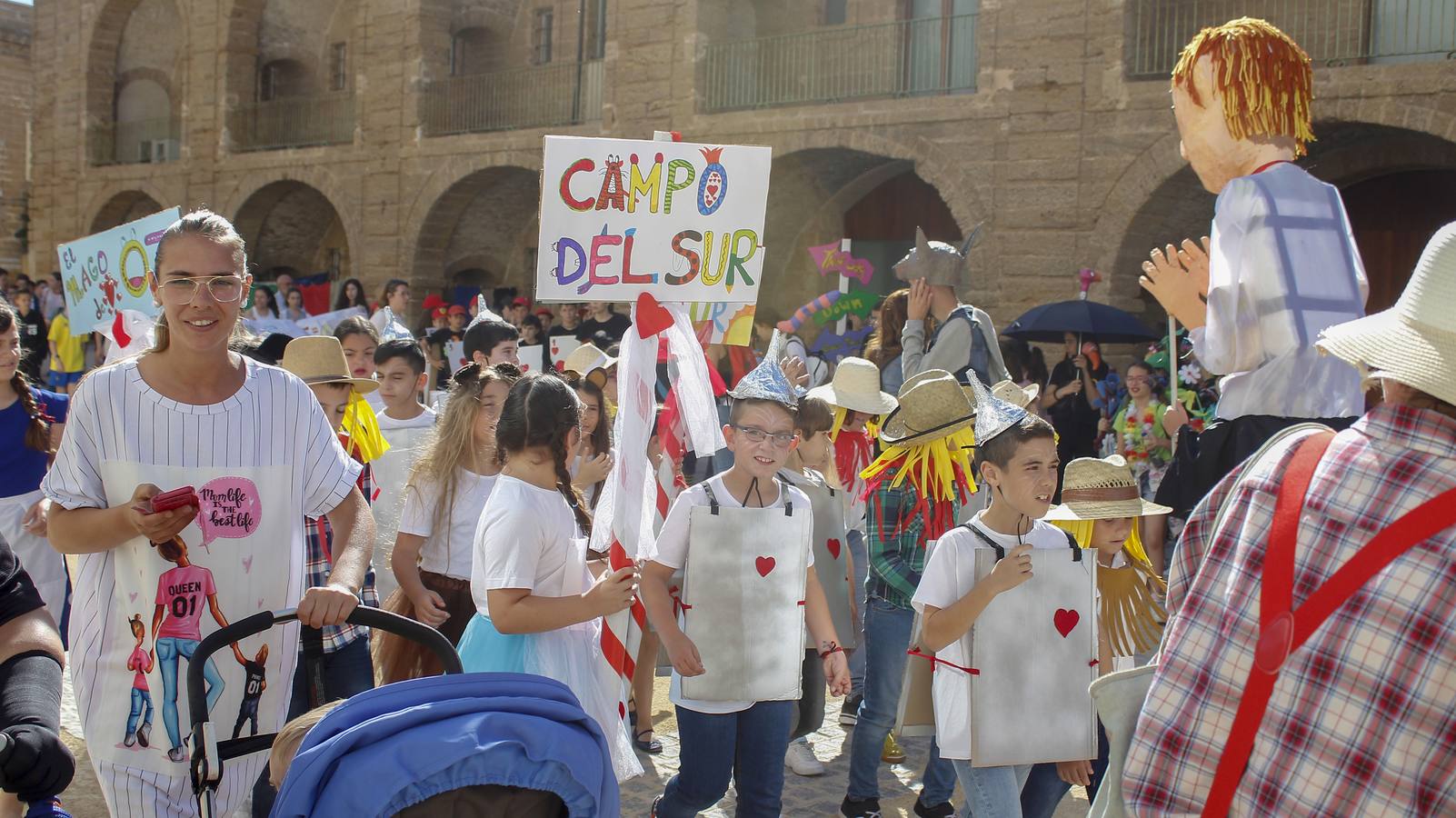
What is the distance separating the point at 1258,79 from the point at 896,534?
90.3 inches

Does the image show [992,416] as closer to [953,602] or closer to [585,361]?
[953,602]

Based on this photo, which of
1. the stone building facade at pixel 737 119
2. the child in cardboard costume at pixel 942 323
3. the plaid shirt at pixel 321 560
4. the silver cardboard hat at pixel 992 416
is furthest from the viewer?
the stone building facade at pixel 737 119

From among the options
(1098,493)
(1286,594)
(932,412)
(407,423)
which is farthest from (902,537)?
(1286,594)

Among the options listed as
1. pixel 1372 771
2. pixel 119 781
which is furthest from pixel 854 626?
pixel 1372 771

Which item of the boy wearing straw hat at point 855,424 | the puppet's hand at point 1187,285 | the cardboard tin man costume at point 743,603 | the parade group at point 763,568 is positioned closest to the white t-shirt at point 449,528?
the parade group at point 763,568

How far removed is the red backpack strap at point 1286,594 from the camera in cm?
188

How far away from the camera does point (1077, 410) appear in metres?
→ 11.7

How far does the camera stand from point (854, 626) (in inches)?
219

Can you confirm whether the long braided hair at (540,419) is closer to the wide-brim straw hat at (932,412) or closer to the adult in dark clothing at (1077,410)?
the wide-brim straw hat at (932,412)

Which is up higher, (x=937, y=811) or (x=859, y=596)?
(x=859, y=596)

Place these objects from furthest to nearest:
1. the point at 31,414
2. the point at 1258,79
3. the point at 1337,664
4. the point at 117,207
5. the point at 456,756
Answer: the point at 117,207 < the point at 31,414 < the point at 1258,79 < the point at 456,756 < the point at 1337,664

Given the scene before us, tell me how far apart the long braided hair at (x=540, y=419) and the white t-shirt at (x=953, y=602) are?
1149 millimetres

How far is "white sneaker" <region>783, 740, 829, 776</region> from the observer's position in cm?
561

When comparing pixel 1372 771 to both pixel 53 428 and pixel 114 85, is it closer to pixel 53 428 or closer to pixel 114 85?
pixel 53 428
